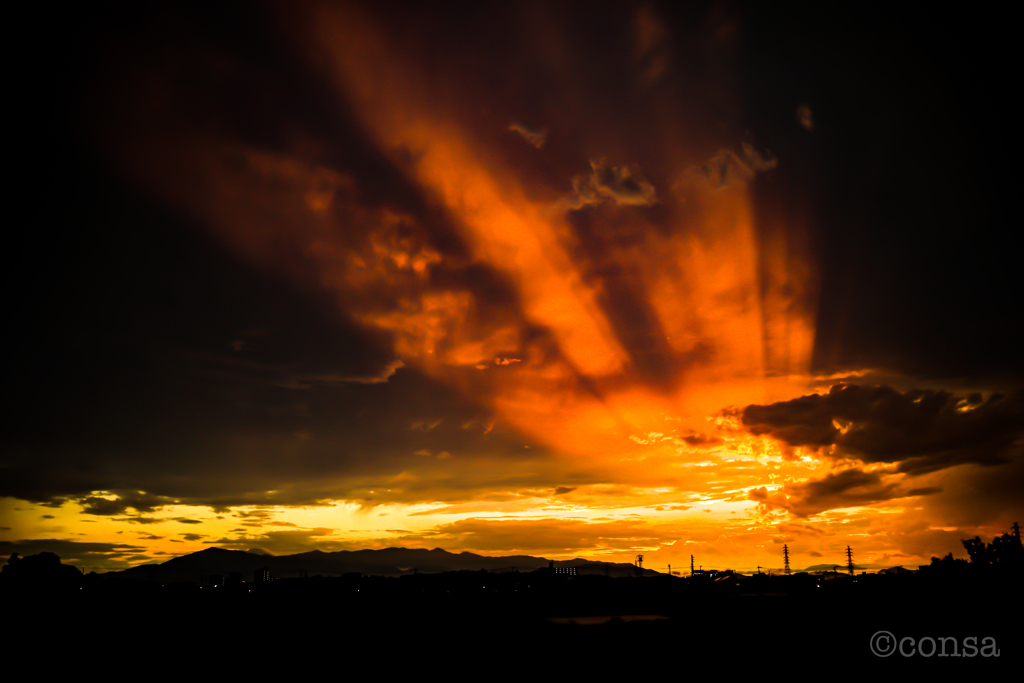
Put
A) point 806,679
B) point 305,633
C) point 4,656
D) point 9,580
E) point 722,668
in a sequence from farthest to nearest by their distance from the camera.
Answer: point 9,580 → point 305,633 → point 4,656 → point 722,668 → point 806,679

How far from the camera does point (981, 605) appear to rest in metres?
64.4

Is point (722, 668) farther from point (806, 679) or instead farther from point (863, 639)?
point (863, 639)

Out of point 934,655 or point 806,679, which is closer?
point 806,679

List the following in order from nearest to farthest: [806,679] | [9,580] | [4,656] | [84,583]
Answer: [806,679], [4,656], [9,580], [84,583]

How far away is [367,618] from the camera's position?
88812 millimetres

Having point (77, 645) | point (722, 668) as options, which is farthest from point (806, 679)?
point (77, 645)

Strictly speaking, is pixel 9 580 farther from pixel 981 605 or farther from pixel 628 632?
pixel 981 605

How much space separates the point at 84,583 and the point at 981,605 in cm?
22963

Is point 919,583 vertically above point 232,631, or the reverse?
point 919,583

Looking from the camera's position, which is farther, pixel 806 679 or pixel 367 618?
pixel 367 618

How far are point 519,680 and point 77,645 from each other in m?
56.1

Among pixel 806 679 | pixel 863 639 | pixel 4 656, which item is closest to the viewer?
pixel 806 679

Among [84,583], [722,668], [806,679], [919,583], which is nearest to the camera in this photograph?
[806,679]

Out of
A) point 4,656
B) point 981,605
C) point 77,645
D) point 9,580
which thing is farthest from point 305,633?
point 9,580
